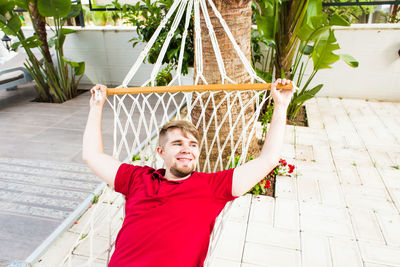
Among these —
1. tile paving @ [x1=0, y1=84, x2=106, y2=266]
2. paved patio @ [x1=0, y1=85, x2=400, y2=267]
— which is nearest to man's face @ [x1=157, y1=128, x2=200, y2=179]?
paved patio @ [x1=0, y1=85, x2=400, y2=267]

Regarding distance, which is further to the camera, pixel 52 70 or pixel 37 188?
pixel 52 70

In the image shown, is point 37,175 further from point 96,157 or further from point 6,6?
point 6,6

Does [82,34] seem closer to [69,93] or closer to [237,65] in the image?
[69,93]

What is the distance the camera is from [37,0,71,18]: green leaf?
128 inches

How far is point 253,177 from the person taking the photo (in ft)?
3.70

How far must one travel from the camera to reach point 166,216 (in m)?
1.08

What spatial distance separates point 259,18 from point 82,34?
293 centimetres

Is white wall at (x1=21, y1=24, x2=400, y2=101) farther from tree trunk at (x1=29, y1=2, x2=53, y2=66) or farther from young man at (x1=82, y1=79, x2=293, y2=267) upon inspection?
young man at (x1=82, y1=79, x2=293, y2=267)

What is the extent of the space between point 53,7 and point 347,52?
353 cm

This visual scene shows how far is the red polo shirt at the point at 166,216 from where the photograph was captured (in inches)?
39.7

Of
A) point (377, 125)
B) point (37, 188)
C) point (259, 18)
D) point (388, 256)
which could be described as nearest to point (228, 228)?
point (388, 256)

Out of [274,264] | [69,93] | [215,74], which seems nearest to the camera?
[274,264]

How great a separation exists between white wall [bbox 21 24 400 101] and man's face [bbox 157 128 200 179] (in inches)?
127

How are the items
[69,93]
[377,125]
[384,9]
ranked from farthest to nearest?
[384,9]
[69,93]
[377,125]
